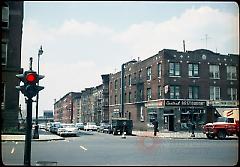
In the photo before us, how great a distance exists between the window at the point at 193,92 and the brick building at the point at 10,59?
24.0 meters

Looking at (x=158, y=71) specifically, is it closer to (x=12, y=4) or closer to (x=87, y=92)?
(x=12, y=4)

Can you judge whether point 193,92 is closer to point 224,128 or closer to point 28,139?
point 224,128

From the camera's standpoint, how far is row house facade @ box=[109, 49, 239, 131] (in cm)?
4506

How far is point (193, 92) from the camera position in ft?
152

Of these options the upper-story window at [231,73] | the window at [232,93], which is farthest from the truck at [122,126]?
the upper-story window at [231,73]

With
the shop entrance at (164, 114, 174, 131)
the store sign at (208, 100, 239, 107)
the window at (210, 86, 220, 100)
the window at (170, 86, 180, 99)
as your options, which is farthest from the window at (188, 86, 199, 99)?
the shop entrance at (164, 114, 174, 131)

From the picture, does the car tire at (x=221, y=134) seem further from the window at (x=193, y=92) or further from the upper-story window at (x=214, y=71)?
the upper-story window at (x=214, y=71)

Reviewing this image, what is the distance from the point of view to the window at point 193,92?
4612 cm

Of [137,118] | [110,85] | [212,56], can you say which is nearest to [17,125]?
[137,118]

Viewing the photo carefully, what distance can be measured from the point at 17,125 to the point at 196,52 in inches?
1074

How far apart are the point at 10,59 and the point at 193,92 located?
25.6 metres

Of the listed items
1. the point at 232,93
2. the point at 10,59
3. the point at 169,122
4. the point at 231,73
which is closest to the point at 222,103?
the point at 232,93

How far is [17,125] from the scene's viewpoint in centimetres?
3138

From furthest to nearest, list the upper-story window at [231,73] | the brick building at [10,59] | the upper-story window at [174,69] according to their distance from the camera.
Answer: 1. the upper-story window at [231,73]
2. the upper-story window at [174,69]
3. the brick building at [10,59]
